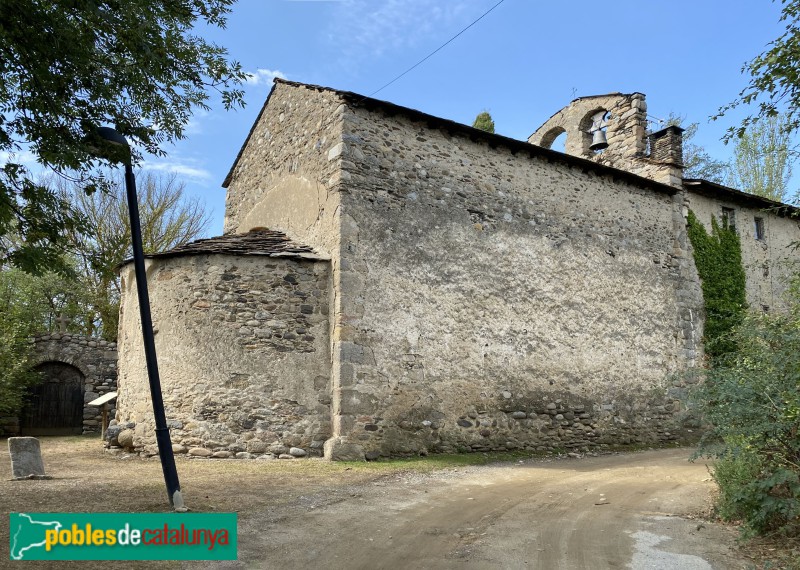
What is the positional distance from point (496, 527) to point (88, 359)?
13.3 meters

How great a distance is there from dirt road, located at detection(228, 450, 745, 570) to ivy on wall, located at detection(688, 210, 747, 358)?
717 centimetres

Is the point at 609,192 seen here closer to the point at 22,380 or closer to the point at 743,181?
the point at 743,181

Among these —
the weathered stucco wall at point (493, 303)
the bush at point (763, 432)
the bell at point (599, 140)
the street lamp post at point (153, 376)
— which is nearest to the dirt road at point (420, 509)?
the street lamp post at point (153, 376)

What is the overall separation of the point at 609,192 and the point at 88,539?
1179cm

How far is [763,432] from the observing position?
16.2ft

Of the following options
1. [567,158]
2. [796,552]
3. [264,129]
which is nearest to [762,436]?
[796,552]

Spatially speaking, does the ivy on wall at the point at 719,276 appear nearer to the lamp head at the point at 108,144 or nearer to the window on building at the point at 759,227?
the window on building at the point at 759,227

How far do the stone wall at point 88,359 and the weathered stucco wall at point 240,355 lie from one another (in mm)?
6000

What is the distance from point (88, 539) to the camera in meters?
4.39

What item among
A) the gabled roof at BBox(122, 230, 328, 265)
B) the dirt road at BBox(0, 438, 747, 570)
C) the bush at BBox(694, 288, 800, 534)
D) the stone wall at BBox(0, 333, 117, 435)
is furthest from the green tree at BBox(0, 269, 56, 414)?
the bush at BBox(694, 288, 800, 534)

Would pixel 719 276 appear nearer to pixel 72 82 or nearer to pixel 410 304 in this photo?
pixel 410 304

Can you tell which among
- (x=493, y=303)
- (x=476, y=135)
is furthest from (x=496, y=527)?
(x=476, y=135)

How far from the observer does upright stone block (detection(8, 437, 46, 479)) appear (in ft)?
24.2

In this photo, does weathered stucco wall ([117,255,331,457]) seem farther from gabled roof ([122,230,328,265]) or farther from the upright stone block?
the upright stone block
